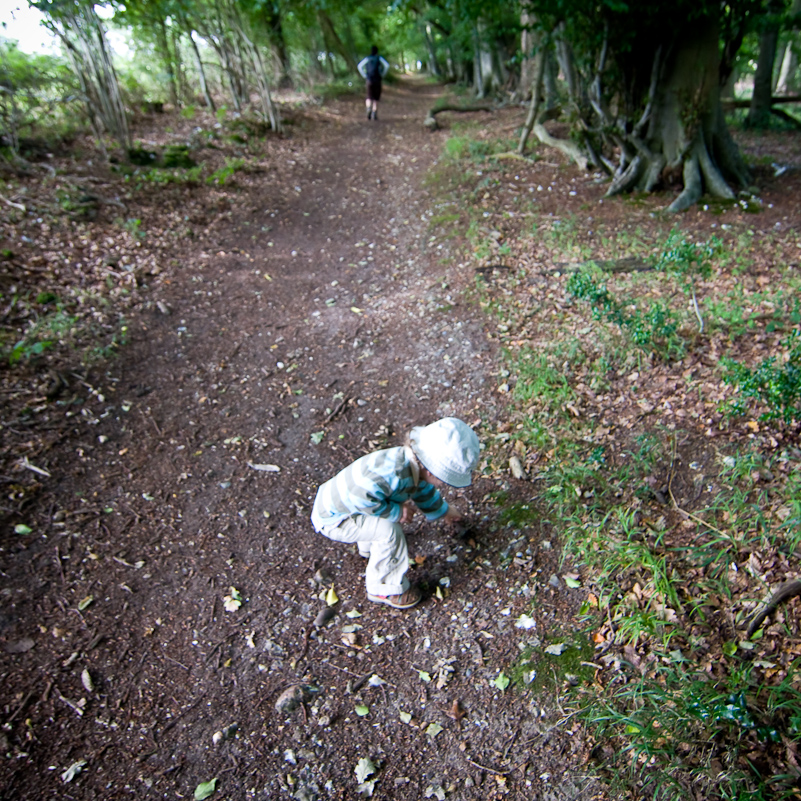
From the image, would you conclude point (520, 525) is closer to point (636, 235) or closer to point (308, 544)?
point (308, 544)

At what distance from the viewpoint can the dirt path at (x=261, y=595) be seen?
2371mm

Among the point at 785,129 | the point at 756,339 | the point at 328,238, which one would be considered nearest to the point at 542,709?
the point at 756,339

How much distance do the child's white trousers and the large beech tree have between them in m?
6.26

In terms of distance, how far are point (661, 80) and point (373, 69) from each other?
9.49 meters

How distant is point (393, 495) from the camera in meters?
2.74

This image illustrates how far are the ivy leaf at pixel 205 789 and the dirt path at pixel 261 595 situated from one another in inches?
1.3

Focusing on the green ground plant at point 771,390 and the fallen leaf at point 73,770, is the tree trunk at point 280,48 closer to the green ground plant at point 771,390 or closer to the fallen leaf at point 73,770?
the green ground plant at point 771,390

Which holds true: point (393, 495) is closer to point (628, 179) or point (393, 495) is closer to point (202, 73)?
point (628, 179)

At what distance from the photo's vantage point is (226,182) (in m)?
9.22

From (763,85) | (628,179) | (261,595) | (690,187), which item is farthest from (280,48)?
(261,595)

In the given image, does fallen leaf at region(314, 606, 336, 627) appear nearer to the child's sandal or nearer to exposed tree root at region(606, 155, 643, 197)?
the child's sandal

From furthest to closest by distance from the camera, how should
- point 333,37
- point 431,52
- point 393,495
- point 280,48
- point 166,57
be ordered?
1. point 431,52
2. point 333,37
3. point 280,48
4. point 166,57
5. point 393,495

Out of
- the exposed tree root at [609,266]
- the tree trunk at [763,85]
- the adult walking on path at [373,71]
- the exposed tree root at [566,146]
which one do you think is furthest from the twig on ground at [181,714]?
the adult walking on path at [373,71]

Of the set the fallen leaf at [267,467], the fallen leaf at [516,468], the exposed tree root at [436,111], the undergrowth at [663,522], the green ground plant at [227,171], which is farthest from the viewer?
the exposed tree root at [436,111]
